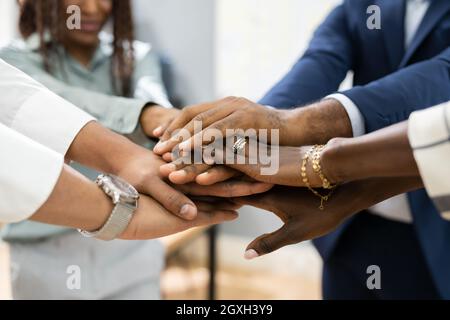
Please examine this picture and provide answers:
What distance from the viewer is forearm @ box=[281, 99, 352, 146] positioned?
94 cm

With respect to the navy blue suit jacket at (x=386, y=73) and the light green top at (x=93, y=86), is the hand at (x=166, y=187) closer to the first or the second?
the light green top at (x=93, y=86)

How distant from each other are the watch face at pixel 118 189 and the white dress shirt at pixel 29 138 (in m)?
0.10

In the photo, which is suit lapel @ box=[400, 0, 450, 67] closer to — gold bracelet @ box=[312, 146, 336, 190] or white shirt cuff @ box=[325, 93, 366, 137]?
white shirt cuff @ box=[325, 93, 366, 137]

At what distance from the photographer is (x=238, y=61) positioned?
8.55 feet

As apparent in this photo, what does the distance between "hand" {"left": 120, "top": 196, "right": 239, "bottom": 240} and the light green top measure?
8.9 inches

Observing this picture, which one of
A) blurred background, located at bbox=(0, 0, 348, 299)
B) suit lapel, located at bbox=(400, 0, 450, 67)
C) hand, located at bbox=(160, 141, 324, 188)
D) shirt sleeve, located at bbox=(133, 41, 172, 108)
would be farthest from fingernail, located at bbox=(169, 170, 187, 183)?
blurred background, located at bbox=(0, 0, 348, 299)

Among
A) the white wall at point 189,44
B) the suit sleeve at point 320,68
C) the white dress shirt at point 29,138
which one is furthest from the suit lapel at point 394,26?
the white wall at point 189,44

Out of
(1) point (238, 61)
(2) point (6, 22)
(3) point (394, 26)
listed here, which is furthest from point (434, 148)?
(2) point (6, 22)

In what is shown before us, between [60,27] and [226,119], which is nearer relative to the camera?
[226,119]

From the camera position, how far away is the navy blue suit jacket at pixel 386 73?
0.93 meters

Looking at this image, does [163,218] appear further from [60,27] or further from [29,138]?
[60,27]

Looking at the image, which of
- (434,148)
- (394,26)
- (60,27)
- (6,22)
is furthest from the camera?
(6,22)

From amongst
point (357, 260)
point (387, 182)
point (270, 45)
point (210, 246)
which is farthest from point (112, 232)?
point (270, 45)

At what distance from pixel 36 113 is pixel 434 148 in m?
0.62
